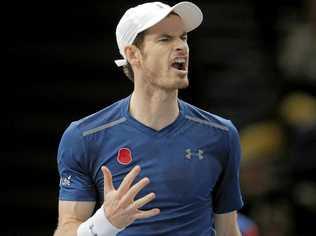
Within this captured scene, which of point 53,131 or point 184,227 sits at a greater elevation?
point 184,227

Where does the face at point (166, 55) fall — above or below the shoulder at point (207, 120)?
above

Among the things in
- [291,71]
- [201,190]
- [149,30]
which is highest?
A: [149,30]

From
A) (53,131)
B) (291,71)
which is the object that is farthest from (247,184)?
(53,131)

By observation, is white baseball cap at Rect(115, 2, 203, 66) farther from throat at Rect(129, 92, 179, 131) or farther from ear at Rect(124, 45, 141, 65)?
throat at Rect(129, 92, 179, 131)

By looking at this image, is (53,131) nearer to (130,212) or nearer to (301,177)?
(301,177)

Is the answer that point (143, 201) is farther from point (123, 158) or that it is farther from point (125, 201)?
point (123, 158)

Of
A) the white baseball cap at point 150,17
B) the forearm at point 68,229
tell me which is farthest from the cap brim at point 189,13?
the forearm at point 68,229

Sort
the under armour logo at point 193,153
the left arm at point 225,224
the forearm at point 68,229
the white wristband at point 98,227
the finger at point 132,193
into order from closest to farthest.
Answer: the finger at point 132,193 → the white wristband at point 98,227 → the forearm at point 68,229 → the under armour logo at point 193,153 → the left arm at point 225,224

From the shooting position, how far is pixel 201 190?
18.0 feet

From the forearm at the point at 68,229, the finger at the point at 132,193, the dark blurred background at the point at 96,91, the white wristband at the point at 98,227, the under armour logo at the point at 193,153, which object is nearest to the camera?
the finger at the point at 132,193

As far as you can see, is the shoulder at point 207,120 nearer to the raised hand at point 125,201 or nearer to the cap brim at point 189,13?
the cap brim at point 189,13

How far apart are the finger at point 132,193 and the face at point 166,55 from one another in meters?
0.55

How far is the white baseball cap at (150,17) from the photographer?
543 centimetres

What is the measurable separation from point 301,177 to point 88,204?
411 cm
